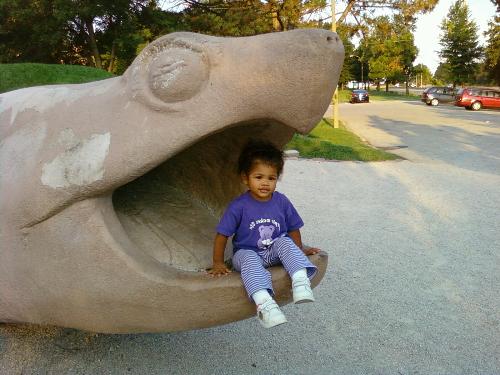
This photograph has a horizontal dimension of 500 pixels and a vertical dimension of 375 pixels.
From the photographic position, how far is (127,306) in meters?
1.62

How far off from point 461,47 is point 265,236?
44977mm

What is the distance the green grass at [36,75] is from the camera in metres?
6.20

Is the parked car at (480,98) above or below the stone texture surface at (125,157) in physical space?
below

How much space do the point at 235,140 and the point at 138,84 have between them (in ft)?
2.18

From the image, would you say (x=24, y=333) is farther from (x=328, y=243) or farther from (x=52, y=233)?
(x=328, y=243)

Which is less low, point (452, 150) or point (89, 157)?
point (89, 157)

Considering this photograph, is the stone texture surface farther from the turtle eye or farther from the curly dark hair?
the curly dark hair

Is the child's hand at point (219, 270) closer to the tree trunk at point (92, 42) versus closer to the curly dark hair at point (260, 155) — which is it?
the curly dark hair at point (260, 155)

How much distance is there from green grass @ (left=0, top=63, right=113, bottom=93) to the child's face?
199 inches

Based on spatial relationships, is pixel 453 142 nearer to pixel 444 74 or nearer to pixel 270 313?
pixel 270 313

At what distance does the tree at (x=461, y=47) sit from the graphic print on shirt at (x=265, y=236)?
1764 inches

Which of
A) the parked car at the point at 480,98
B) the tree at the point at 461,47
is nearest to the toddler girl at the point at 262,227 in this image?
the parked car at the point at 480,98

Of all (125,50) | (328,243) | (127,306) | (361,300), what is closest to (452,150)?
(328,243)

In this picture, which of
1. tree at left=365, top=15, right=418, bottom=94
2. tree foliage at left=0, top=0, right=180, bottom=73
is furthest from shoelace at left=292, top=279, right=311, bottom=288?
tree at left=365, top=15, right=418, bottom=94
